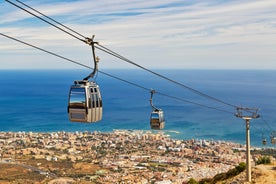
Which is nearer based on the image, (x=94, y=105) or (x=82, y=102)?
(x=82, y=102)

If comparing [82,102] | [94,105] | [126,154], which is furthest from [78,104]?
[126,154]

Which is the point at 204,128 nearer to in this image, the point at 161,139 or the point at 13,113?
the point at 161,139

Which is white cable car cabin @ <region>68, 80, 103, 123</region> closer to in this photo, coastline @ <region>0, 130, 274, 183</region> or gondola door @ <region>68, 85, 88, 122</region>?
gondola door @ <region>68, 85, 88, 122</region>

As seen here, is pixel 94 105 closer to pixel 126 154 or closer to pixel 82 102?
pixel 82 102

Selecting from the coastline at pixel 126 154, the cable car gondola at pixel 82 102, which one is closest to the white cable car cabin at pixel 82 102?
the cable car gondola at pixel 82 102

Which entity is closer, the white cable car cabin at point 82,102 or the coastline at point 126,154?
the white cable car cabin at point 82,102

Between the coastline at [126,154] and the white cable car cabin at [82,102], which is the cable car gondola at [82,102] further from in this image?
the coastline at [126,154]

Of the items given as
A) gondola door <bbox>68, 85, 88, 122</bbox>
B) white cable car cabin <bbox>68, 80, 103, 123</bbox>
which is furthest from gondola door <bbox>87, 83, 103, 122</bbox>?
gondola door <bbox>68, 85, 88, 122</bbox>

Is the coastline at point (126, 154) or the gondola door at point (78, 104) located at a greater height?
the gondola door at point (78, 104)

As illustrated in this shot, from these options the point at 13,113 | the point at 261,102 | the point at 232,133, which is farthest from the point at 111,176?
the point at 261,102
